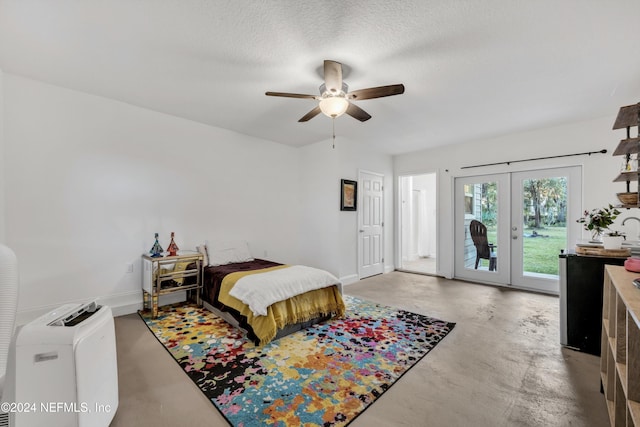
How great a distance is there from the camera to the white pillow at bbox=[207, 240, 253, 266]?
12.9ft

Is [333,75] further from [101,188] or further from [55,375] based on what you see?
[101,188]

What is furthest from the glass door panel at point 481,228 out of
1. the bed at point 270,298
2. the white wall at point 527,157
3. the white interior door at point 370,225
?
the bed at point 270,298

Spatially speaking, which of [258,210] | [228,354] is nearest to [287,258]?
[258,210]

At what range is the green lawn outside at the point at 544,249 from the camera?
423 cm

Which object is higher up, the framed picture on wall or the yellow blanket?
the framed picture on wall

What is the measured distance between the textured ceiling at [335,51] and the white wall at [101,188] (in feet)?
1.09

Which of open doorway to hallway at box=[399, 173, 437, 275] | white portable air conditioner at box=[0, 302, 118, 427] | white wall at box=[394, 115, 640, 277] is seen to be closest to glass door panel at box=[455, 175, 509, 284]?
white wall at box=[394, 115, 640, 277]

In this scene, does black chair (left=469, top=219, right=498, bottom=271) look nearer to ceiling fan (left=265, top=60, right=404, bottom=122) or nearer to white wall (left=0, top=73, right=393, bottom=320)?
white wall (left=0, top=73, right=393, bottom=320)

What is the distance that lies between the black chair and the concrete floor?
161cm

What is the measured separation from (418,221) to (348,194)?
371cm

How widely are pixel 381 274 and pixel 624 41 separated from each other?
179 inches

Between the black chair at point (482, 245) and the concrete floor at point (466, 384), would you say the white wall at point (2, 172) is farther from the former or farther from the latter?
the black chair at point (482, 245)

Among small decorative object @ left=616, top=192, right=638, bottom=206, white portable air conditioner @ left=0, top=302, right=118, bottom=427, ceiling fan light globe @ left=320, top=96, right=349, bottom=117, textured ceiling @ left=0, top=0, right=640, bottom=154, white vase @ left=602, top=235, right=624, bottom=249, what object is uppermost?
textured ceiling @ left=0, top=0, right=640, bottom=154

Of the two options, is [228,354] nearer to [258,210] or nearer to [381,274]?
[258,210]
